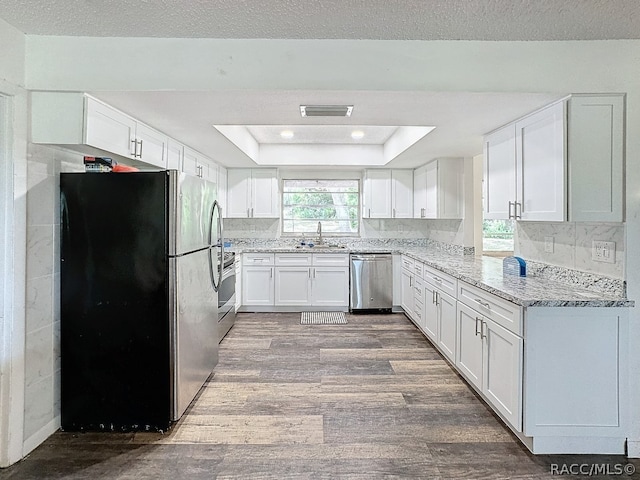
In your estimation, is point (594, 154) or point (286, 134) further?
point (286, 134)

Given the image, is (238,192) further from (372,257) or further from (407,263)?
(407,263)

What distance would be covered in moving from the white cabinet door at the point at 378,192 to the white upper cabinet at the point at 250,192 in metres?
1.41

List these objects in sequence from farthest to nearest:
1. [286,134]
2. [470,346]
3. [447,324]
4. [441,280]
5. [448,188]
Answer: [286,134] < [448,188] < [441,280] < [447,324] < [470,346]

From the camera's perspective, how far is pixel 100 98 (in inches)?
92.7

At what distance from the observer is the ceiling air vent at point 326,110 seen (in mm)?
2604

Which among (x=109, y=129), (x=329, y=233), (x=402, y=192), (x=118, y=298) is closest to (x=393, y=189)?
(x=402, y=192)

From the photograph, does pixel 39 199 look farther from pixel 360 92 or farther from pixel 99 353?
pixel 360 92

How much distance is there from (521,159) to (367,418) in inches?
83.3

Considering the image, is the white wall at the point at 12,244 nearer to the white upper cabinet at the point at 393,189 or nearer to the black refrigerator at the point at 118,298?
the black refrigerator at the point at 118,298

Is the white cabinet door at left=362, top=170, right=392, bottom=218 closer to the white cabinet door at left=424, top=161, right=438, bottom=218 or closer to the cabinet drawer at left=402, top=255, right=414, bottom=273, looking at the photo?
the white cabinet door at left=424, top=161, right=438, bottom=218

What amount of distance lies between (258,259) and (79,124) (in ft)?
10.6

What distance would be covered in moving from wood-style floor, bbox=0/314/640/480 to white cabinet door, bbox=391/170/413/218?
271cm

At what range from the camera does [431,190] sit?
4.97 metres

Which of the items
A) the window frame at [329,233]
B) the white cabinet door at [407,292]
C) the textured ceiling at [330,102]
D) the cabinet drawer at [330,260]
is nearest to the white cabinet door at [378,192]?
the window frame at [329,233]
